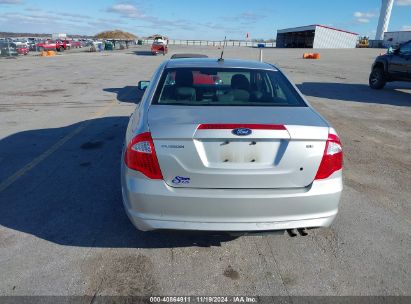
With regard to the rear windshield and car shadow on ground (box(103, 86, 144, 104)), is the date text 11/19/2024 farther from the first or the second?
car shadow on ground (box(103, 86, 144, 104))

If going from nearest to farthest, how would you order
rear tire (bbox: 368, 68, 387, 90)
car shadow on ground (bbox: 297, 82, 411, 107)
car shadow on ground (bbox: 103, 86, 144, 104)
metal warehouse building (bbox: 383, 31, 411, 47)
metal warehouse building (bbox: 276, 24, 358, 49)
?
car shadow on ground (bbox: 103, 86, 144, 104) < car shadow on ground (bbox: 297, 82, 411, 107) < rear tire (bbox: 368, 68, 387, 90) < metal warehouse building (bbox: 276, 24, 358, 49) < metal warehouse building (bbox: 383, 31, 411, 47)

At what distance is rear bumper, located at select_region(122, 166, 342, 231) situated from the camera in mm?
2469

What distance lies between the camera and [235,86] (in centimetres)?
354

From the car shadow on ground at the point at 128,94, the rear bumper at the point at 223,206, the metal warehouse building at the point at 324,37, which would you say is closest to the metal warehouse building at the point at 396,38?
the metal warehouse building at the point at 324,37

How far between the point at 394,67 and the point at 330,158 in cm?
1235

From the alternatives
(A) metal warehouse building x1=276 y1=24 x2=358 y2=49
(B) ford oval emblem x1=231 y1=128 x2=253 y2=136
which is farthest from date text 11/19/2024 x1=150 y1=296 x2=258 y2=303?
(A) metal warehouse building x1=276 y1=24 x2=358 y2=49

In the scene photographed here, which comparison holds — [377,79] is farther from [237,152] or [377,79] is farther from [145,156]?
[145,156]

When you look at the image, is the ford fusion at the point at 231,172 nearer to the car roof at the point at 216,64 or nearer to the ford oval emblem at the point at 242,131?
the ford oval emblem at the point at 242,131

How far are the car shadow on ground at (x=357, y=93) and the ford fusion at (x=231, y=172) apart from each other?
9.89m

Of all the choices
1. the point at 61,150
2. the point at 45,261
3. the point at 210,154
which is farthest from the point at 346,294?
the point at 61,150

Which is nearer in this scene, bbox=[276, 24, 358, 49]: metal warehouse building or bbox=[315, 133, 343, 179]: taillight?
bbox=[315, 133, 343, 179]: taillight

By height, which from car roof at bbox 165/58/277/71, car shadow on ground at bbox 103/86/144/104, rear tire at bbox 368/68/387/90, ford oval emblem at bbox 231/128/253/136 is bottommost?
car shadow on ground at bbox 103/86/144/104

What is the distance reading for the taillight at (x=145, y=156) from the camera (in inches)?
96.6

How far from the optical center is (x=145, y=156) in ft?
8.11
